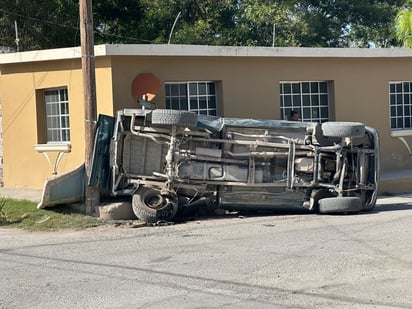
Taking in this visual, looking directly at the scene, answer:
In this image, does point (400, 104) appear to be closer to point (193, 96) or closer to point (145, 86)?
point (193, 96)

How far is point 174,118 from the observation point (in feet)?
40.2

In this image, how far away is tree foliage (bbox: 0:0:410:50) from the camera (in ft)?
72.7

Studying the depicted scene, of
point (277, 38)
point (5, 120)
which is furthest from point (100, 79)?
point (277, 38)

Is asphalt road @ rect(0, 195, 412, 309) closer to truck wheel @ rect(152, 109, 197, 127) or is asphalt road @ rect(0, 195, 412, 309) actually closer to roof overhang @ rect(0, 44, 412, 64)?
truck wheel @ rect(152, 109, 197, 127)

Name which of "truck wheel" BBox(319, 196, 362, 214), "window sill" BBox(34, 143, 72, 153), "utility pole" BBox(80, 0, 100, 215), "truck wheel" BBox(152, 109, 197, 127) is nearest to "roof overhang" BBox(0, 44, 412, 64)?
"utility pole" BBox(80, 0, 100, 215)

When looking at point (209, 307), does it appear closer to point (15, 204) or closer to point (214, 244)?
point (214, 244)

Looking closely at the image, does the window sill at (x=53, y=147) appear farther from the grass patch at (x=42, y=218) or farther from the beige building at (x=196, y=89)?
the grass patch at (x=42, y=218)

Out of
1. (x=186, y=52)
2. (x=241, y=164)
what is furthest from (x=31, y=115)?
(x=241, y=164)

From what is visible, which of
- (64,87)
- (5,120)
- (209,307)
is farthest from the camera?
(5,120)

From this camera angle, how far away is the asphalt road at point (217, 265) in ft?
22.5

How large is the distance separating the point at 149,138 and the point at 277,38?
54.1 feet

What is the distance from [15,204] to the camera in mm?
13836

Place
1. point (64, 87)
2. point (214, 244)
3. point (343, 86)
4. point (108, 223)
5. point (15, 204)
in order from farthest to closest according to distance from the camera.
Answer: point (343, 86) → point (64, 87) → point (15, 204) → point (108, 223) → point (214, 244)

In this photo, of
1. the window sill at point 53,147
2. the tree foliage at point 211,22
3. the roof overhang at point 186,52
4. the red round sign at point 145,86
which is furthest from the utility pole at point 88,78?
the tree foliage at point 211,22
